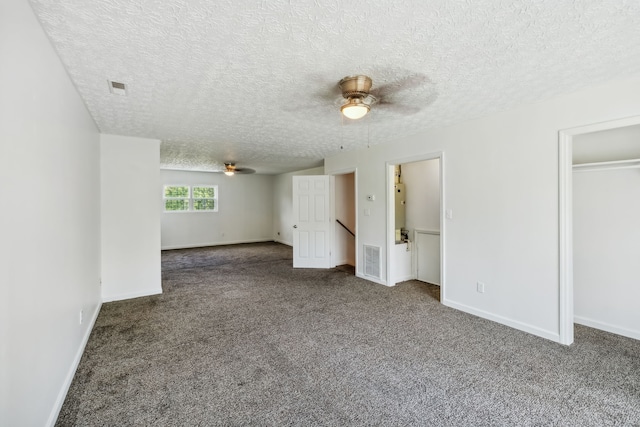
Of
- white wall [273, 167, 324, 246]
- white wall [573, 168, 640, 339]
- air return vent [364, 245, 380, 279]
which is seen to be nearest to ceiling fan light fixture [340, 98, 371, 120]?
white wall [573, 168, 640, 339]

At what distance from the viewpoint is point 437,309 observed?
3707mm

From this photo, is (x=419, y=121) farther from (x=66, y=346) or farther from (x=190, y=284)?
(x=190, y=284)

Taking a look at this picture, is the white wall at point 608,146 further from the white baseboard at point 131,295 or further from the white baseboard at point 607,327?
the white baseboard at point 131,295

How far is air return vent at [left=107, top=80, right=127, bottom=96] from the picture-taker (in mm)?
2487

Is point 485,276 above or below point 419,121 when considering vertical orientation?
below

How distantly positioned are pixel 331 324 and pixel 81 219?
274 centimetres

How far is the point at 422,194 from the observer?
5105mm

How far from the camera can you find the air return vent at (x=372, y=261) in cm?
498

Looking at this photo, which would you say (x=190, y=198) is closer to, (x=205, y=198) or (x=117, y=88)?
(x=205, y=198)

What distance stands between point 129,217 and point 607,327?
6015mm

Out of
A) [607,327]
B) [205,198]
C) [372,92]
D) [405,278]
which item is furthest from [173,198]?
[607,327]

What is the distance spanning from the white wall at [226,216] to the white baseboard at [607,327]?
8.54 metres

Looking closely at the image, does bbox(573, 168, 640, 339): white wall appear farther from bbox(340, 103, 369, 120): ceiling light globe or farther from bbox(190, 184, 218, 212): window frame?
bbox(190, 184, 218, 212): window frame

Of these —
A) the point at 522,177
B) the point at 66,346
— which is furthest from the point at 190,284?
the point at 522,177
